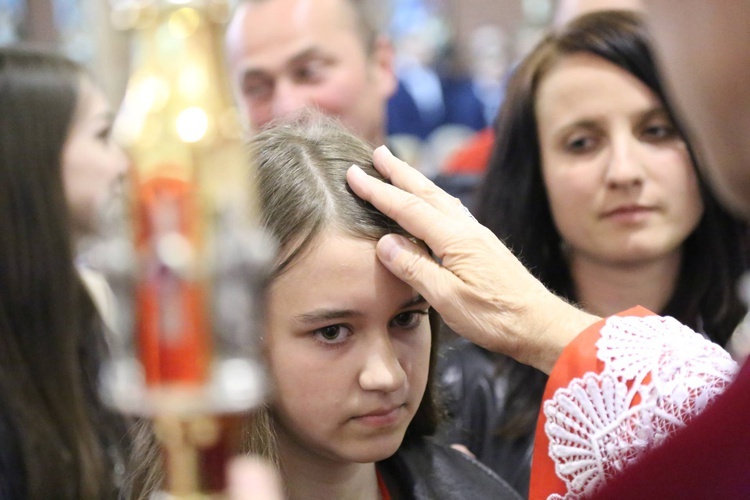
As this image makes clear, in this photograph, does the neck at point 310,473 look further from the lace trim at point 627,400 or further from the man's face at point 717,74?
the man's face at point 717,74

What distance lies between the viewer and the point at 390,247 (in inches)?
50.7

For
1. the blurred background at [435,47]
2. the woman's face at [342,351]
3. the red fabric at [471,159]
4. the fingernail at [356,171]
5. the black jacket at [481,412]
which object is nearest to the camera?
the woman's face at [342,351]

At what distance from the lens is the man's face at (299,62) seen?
2340 millimetres

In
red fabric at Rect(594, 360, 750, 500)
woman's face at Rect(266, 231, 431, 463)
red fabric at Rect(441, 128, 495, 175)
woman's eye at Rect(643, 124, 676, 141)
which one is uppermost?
woman's eye at Rect(643, 124, 676, 141)

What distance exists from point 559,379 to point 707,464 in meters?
0.57

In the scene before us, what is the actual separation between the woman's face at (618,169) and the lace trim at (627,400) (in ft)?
2.34

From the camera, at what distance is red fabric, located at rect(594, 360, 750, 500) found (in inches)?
23.3

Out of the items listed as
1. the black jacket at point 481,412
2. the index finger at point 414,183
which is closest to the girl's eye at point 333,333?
the index finger at point 414,183

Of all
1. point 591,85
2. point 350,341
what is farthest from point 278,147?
point 591,85

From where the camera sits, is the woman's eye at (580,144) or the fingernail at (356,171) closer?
the fingernail at (356,171)

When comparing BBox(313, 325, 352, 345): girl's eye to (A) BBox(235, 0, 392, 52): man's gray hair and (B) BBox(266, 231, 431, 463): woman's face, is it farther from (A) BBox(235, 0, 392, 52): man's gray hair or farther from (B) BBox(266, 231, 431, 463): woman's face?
(A) BBox(235, 0, 392, 52): man's gray hair

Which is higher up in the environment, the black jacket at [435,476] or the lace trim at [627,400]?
the lace trim at [627,400]

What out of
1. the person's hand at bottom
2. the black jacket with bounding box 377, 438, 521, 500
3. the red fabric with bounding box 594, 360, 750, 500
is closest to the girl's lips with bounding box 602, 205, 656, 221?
the black jacket with bounding box 377, 438, 521, 500

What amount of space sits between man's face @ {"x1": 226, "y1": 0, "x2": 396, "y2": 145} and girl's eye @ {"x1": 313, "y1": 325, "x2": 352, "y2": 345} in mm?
1117
